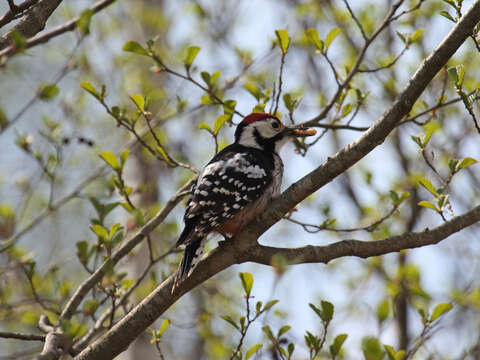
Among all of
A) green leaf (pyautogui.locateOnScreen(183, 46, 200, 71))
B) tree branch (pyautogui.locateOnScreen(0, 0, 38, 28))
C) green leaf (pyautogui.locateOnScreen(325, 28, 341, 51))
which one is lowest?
tree branch (pyautogui.locateOnScreen(0, 0, 38, 28))

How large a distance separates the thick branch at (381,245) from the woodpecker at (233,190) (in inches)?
24.0

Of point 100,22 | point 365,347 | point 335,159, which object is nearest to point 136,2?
point 100,22

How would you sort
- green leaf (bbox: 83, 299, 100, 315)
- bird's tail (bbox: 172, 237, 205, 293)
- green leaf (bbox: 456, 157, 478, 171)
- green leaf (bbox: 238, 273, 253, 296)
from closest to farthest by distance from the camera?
green leaf (bbox: 83, 299, 100, 315) → bird's tail (bbox: 172, 237, 205, 293) → green leaf (bbox: 238, 273, 253, 296) → green leaf (bbox: 456, 157, 478, 171)

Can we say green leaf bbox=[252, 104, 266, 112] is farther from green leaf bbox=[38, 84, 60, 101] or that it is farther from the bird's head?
green leaf bbox=[38, 84, 60, 101]

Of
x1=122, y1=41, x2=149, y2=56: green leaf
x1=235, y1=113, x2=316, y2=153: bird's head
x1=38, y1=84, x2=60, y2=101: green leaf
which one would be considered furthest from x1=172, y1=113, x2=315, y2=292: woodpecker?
x1=38, y1=84, x2=60, y2=101: green leaf

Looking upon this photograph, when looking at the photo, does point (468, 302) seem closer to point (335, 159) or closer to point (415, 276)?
point (415, 276)

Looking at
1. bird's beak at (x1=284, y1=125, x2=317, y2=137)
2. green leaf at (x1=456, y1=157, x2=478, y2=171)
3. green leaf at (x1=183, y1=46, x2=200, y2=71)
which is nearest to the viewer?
green leaf at (x1=456, y1=157, x2=478, y2=171)

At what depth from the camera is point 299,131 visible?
14.0ft

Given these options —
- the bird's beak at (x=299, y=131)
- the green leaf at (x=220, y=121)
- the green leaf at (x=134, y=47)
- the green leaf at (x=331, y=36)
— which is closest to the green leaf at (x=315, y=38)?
the green leaf at (x=331, y=36)

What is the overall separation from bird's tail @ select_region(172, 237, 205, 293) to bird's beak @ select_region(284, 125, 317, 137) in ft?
3.86

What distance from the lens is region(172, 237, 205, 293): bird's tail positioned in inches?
118

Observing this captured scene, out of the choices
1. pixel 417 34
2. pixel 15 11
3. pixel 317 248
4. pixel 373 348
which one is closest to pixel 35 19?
pixel 15 11

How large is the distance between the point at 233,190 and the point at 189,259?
73cm

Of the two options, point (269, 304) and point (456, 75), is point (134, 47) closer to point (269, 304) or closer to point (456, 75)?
point (269, 304)
